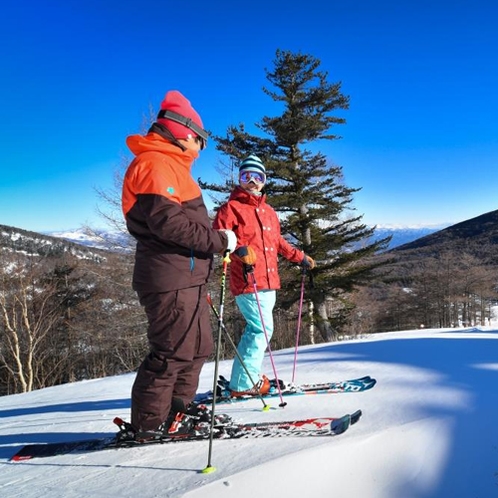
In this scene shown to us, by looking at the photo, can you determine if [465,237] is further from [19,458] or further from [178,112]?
[19,458]

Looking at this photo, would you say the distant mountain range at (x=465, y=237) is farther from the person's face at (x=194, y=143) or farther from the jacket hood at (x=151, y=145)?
the jacket hood at (x=151, y=145)

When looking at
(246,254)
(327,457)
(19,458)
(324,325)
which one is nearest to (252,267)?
(246,254)

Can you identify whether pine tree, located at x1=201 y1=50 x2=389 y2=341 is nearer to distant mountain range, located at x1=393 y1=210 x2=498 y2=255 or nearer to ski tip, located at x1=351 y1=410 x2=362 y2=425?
ski tip, located at x1=351 y1=410 x2=362 y2=425

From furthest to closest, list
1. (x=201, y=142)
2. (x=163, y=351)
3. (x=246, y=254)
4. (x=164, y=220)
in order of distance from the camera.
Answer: (x=246, y=254)
(x=201, y=142)
(x=163, y=351)
(x=164, y=220)

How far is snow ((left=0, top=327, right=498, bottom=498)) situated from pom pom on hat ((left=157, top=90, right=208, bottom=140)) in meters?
1.79

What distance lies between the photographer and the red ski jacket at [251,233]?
117 inches

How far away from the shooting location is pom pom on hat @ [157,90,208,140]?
2.07 m

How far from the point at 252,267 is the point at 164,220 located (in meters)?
1.13

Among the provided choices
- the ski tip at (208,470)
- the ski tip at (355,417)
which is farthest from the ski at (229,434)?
the ski tip at (208,470)

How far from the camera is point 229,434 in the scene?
194 centimetres

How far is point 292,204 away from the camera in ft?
42.3

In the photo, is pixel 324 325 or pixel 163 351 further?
pixel 324 325

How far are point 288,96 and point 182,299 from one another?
13602 millimetres

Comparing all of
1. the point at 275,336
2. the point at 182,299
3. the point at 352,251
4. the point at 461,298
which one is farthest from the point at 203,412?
the point at 461,298
